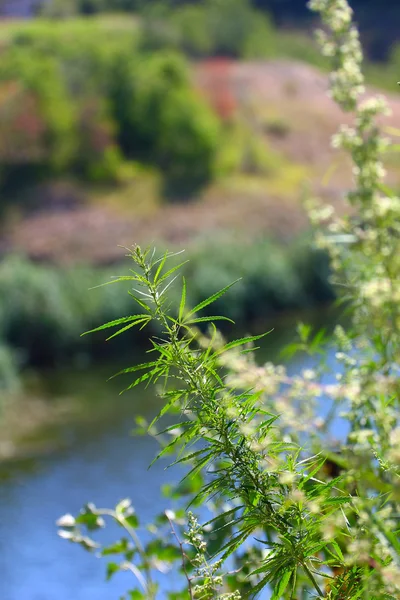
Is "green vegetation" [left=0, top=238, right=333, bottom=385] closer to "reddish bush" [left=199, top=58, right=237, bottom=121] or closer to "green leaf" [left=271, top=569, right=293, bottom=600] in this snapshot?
"reddish bush" [left=199, top=58, right=237, bottom=121]

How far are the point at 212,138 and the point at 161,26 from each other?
1044 cm

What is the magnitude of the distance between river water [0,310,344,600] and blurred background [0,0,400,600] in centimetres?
3

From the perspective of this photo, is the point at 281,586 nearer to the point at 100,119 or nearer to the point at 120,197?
the point at 120,197

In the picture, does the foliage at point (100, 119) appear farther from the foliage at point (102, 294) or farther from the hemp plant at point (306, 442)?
the hemp plant at point (306, 442)

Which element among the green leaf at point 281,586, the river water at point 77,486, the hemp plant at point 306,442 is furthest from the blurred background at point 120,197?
the green leaf at point 281,586

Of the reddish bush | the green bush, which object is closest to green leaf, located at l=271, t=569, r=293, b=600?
the green bush

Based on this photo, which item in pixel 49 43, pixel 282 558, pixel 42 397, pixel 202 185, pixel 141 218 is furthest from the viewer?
pixel 49 43

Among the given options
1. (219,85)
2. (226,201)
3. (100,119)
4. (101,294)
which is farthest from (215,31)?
(101,294)

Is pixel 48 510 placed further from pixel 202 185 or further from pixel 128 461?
pixel 202 185

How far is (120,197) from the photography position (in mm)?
27828

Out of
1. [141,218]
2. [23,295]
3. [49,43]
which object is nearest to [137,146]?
[141,218]

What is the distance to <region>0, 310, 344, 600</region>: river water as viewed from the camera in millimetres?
7637

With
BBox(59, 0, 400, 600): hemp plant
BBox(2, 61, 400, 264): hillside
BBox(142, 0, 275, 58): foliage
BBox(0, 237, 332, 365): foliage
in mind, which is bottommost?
BBox(59, 0, 400, 600): hemp plant

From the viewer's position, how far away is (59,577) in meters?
7.62
